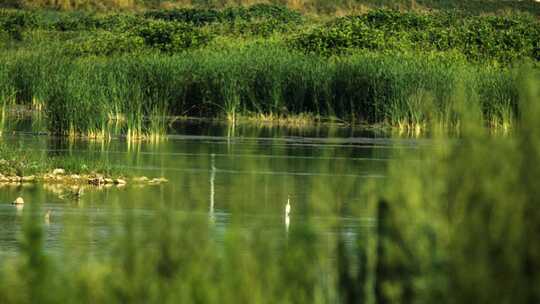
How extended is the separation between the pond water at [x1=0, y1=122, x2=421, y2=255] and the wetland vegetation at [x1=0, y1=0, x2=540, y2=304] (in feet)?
0.25

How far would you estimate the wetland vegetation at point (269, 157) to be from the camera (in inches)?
245

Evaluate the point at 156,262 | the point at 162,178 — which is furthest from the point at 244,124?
the point at 156,262

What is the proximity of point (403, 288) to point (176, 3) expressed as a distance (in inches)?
2692

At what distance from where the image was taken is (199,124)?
34969 mm

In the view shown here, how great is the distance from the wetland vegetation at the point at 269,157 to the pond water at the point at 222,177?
8cm

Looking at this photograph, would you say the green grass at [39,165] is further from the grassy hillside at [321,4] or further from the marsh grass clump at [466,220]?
the grassy hillside at [321,4]

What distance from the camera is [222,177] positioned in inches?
864

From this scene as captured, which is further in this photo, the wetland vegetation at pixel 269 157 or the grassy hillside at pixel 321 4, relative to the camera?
the grassy hillside at pixel 321 4

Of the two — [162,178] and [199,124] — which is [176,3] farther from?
[162,178]

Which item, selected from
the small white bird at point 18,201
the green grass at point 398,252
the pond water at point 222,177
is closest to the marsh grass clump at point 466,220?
the green grass at point 398,252

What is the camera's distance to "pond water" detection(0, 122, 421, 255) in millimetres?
15344

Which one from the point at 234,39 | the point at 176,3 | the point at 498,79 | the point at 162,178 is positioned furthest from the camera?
the point at 176,3

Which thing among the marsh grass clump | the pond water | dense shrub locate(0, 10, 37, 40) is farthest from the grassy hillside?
the marsh grass clump

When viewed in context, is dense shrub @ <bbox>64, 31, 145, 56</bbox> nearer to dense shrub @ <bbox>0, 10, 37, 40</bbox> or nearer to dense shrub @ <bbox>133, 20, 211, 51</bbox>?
dense shrub @ <bbox>133, 20, 211, 51</bbox>
